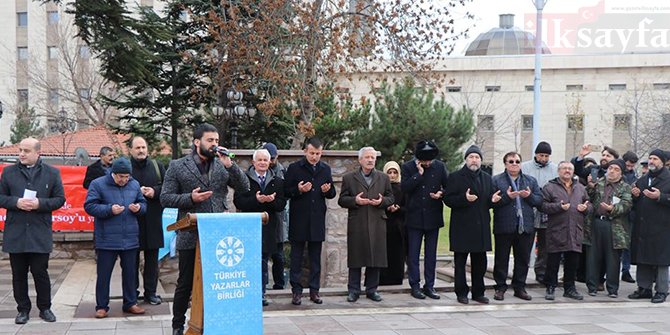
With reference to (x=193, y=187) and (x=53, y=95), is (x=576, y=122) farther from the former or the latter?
(x=193, y=187)

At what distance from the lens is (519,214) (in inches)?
350

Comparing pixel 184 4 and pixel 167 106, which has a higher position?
pixel 184 4

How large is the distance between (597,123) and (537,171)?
154 feet

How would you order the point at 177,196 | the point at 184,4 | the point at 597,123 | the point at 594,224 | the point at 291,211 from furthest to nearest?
the point at 597,123, the point at 184,4, the point at 594,224, the point at 291,211, the point at 177,196

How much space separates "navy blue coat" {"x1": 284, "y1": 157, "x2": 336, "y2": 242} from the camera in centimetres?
835

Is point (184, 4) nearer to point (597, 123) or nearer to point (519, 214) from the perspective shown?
point (519, 214)

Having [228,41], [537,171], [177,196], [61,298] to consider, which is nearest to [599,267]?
[537,171]

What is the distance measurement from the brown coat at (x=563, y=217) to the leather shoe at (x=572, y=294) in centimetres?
59

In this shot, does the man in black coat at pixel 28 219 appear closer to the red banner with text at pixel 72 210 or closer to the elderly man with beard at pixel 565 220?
the red banner with text at pixel 72 210

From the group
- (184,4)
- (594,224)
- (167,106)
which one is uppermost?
(184,4)

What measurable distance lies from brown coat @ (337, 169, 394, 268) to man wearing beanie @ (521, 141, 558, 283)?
225 centimetres

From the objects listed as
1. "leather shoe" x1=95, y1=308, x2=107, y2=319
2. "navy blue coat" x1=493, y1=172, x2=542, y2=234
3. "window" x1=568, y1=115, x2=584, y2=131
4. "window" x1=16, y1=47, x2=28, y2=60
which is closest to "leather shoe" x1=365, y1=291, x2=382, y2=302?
"navy blue coat" x1=493, y1=172, x2=542, y2=234

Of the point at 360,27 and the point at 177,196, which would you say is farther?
the point at 360,27

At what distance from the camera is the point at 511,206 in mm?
8805
